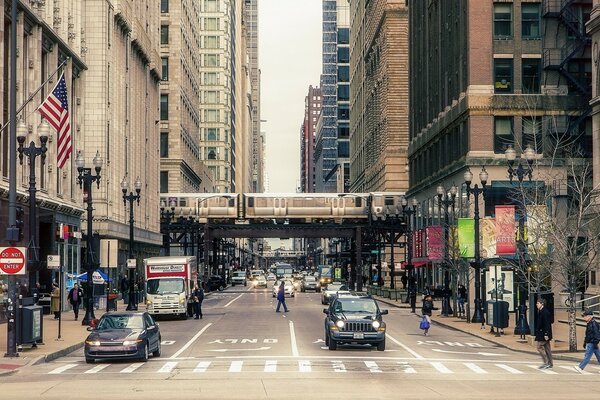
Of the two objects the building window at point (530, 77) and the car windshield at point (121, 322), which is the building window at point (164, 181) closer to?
the building window at point (530, 77)

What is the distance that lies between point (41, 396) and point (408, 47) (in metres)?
96.0

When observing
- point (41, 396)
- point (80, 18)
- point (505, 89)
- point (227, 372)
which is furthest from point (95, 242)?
point (41, 396)

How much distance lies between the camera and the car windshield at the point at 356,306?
35969 millimetres

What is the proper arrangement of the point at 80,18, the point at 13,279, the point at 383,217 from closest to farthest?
the point at 13,279 → the point at 80,18 → the point at 383,217

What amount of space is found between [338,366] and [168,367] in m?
4.96

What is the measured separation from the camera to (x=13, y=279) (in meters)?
32.3

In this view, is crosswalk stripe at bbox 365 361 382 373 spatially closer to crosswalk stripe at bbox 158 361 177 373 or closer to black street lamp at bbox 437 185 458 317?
crosswalk stripe at bbox 158 361 177 373

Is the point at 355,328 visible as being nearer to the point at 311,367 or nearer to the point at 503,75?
the point at 311,367

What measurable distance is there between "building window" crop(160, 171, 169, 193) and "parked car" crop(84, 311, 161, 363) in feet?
313

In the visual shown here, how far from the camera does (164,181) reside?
127 m

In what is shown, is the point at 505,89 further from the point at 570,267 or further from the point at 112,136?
the point at 570,267

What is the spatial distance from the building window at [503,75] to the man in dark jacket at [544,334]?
146ft

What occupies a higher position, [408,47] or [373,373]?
[408,47]

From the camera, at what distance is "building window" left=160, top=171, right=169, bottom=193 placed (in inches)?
5000
